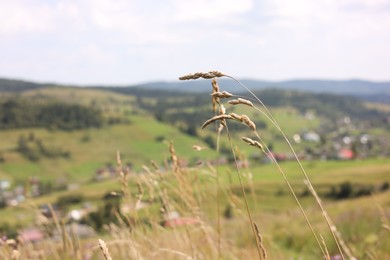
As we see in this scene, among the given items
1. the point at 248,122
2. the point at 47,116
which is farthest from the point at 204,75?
the point at 47,116

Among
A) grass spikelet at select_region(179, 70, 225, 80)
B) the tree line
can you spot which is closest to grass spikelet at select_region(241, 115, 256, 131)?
grass spikelet at select_region(179, 70, 225, 80)

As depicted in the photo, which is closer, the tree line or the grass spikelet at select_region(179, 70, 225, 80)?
the grass spikelet at select_region(179, 70, 225, 80)

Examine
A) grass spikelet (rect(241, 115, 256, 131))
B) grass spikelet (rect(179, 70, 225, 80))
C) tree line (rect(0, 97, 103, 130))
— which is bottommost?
tree line (rect(0, 97, 103, 130))

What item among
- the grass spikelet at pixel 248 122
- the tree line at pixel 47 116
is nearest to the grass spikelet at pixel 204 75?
the grass spikelet at pixel 248 122

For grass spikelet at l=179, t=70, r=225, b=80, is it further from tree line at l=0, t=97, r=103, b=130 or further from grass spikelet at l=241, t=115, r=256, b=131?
tree line at l=0, t=97, r=103, b=130

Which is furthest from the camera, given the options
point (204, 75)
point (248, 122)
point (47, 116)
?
point (47, 116)

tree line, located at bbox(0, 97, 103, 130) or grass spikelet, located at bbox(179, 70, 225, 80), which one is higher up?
grass spikelet, located at bbox(179, 70, 225, 80)

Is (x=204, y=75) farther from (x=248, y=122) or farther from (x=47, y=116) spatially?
(x=47, y=116)

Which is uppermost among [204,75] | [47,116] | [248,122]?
[204,75]

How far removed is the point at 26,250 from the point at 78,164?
514 feet

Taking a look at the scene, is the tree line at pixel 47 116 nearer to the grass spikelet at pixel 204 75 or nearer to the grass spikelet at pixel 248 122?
the grass spikelet at pixel 204 75

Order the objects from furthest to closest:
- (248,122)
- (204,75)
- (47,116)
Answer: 1. (47,116)
2. (204,75)
3. (248,122)

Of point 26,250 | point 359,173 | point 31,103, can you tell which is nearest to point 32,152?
point 31,103

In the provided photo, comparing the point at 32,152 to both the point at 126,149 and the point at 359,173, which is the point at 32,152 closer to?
the point at 126,149
